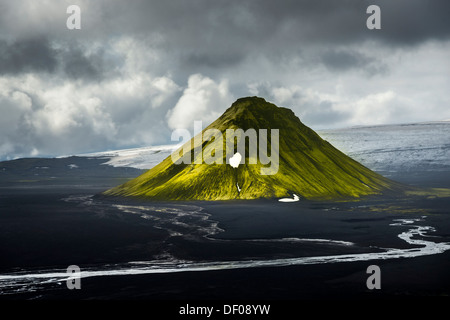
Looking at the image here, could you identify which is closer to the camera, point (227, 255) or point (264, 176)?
point (227, 255)

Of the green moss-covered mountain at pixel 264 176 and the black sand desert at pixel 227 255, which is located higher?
the green moss-covered mountain at pixel 264 176

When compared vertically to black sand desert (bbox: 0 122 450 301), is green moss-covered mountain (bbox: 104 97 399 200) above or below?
above

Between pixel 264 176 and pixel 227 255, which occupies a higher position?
pixel 264 176

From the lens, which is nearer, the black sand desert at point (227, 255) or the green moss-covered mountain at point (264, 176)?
the black sand desert at point (227, 255)

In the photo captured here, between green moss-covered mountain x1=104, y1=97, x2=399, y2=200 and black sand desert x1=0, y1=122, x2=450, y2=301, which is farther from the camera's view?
green moss-covered mountain x1=104, y1=97, x2=399, y2=200

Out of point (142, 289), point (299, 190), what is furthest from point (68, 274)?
point (299, 190)
